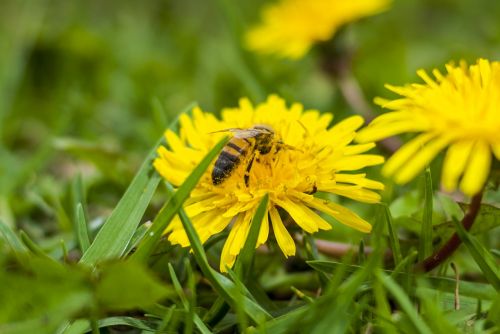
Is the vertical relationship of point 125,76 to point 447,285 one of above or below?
above

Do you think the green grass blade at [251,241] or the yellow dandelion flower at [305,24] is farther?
the yellow dandelion flower at [305,24]

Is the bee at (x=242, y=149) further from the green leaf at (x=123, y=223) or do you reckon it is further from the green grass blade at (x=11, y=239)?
the green grass blade at (x=11, y=239)

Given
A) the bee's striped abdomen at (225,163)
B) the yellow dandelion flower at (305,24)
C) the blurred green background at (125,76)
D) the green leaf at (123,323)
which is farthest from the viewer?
the yellow dandelion flower at (305,24)

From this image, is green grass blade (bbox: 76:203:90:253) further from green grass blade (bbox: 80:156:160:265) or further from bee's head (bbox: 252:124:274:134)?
bee's head (bbox: 252:124:274:134)

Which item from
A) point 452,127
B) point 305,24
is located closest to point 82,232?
point 452,127

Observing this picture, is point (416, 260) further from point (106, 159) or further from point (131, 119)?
point (131, 119)

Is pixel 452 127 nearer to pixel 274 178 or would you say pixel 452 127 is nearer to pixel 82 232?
pixel 274 178

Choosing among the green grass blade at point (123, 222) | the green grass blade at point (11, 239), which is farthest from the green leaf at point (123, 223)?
the green grass blade at point (11, 239)
